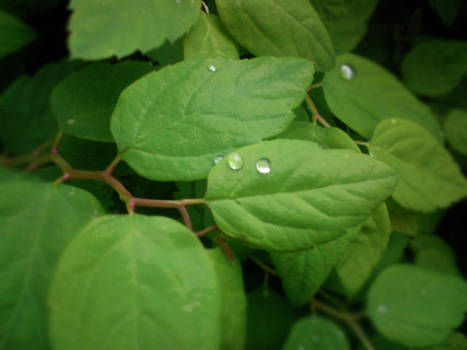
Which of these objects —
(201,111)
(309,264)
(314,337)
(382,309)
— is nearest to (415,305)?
(382,309)

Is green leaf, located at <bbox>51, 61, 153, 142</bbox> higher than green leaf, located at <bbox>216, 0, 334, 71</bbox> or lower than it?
lower

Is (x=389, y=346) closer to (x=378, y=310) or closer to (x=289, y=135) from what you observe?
(x=378, y=310)

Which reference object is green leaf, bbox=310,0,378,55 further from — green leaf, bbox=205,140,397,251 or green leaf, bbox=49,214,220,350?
green leaf, bbox=49,214,220,350

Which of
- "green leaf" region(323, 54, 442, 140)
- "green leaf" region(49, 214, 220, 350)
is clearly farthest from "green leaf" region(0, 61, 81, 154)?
"green leaf" region(323, 54, 442, 140)

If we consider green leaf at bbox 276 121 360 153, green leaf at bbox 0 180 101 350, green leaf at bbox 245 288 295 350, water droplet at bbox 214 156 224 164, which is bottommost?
green leaf at bbox 245 288 295 350

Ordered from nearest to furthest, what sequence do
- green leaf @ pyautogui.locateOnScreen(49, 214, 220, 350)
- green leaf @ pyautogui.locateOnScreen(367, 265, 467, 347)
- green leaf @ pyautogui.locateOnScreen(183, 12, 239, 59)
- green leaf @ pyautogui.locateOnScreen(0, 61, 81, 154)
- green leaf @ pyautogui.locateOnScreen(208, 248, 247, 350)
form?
1. green leaf @ pyautogui.locateOnScreen(49, 214, 220, 350)
2. green leaf @ pyautogui.locateOnScreen(208, 248, 247, 350)
3. green leaf @ pyautogui.locateOnScreen(183, 12, 239, 59)
4. green leaf @ pyautogui.locateOnScreen(367, 265, 467, 347)
5. green leaf @ pyautogui.locateOnScreen(0, 61, 81, 154)

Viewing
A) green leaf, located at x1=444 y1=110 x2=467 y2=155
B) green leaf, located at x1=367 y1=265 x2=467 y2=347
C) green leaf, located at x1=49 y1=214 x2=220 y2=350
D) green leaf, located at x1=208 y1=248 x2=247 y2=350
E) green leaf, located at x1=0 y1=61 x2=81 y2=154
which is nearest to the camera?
green leaf, located at x1=49 y1=214 x2=220 y2=350

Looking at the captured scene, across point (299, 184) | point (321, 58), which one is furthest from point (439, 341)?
point (321, 58)
